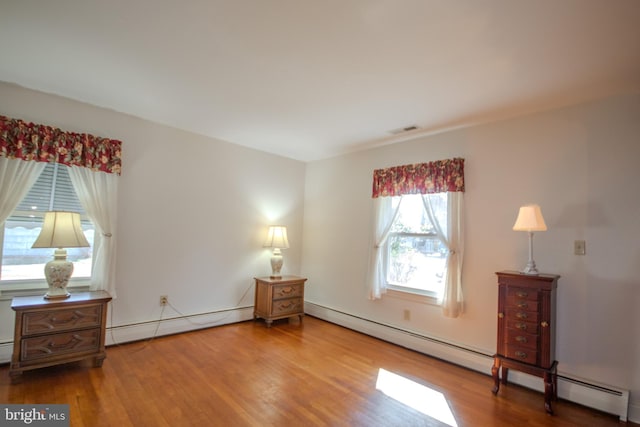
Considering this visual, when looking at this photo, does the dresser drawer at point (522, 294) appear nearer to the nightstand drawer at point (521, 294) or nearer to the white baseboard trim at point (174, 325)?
the nightstand drawer at point (521, 294)

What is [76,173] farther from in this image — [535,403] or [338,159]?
[535,403]

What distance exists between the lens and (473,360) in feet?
9.96

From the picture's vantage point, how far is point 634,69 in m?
2.12

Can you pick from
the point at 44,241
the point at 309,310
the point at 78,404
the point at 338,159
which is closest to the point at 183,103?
the point at 44,241

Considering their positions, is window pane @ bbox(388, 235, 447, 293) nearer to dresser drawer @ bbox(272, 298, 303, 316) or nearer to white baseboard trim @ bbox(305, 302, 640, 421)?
white baseboard trim @ bbox(305, 302, 640, 421)

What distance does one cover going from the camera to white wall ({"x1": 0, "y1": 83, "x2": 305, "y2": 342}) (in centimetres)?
319

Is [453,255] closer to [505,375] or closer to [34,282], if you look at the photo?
[505,375]

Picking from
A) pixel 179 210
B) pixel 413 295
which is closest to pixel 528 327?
pixel 413 295

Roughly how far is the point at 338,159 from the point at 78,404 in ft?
12.5

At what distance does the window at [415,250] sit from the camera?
345cm

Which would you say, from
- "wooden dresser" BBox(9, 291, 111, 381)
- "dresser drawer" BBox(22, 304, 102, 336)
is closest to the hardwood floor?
"wooden dresser" BBox(9, 291, 111, 381)

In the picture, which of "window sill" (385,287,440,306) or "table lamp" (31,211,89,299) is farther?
"window sill" (385,287,440,306)

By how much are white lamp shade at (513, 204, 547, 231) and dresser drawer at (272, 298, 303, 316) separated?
2.91 metres

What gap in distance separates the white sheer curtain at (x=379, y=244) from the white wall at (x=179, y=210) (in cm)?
158
